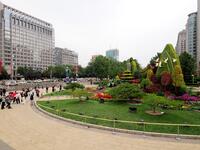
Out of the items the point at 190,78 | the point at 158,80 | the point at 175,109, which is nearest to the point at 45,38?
the point at 190,78

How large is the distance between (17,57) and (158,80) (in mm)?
122553

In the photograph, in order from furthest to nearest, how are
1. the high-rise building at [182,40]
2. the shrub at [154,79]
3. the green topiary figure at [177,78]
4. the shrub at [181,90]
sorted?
the high-rise building at [182,40], the shrub at [154,79], the shrub at [181,90], the green topiary figure at [177,78]

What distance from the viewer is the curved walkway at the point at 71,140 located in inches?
489

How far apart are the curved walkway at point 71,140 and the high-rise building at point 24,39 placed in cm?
10971

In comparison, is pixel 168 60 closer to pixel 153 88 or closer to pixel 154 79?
pixel 154 79

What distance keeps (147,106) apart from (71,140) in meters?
13.4

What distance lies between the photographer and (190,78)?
6112cm

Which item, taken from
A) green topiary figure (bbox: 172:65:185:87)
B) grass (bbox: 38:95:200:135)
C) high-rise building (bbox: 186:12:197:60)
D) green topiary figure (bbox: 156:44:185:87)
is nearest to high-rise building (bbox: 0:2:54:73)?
high-rise building (bbox: 186:12:197:60)

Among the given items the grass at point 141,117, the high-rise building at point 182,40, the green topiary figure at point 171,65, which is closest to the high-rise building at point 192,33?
the high-rise building at point 182,40

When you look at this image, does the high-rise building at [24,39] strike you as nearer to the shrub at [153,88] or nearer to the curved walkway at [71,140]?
the shrub at [153,88]

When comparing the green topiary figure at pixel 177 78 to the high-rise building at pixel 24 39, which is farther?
the high-rise building at pixel 24 39

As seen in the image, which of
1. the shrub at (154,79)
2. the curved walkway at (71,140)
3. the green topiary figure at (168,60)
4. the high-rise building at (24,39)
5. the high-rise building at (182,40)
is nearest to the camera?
the curved walkway at (71,140)

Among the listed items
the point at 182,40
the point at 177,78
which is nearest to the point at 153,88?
the point at 177,78

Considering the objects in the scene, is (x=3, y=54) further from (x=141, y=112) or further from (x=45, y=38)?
(x=141, y=112)
